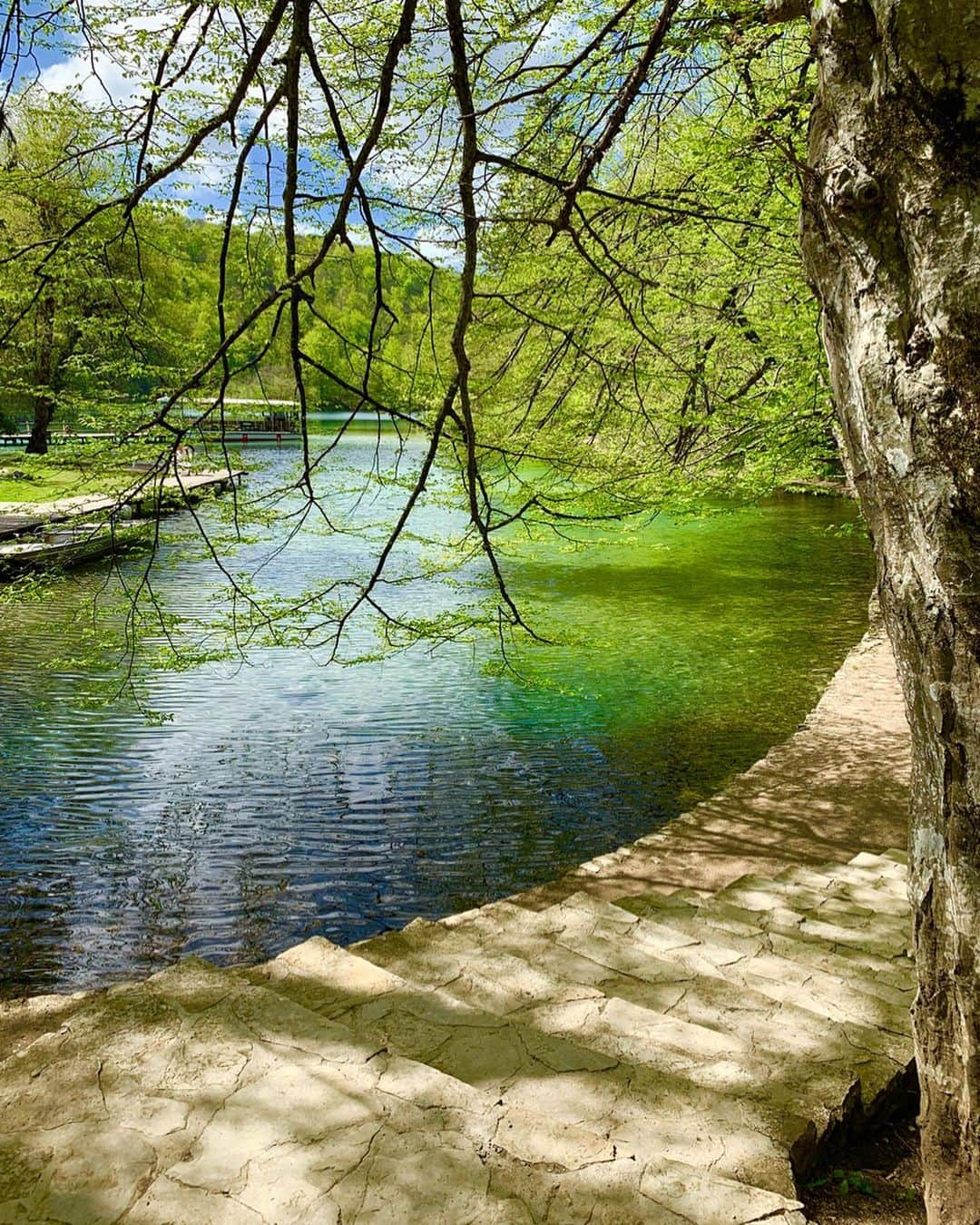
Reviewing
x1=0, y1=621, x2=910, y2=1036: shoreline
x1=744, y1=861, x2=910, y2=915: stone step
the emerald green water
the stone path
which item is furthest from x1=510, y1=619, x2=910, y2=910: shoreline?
the stone path

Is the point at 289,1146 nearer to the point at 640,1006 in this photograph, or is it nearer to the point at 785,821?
the point at 640,1006

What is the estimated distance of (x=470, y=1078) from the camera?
2129 millimetres

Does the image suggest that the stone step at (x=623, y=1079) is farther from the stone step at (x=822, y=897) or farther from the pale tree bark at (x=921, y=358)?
the stone step at (x=822, y=897)

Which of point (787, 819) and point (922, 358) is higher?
point (922, 358)

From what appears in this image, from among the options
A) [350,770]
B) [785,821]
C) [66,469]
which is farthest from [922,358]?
[350,770]

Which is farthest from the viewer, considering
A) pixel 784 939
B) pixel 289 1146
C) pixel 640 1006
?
pixel 784 939

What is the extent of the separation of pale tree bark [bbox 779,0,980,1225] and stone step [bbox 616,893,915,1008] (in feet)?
4.15

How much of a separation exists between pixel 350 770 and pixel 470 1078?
458 cm

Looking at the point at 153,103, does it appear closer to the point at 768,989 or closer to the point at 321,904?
the point at 768,989

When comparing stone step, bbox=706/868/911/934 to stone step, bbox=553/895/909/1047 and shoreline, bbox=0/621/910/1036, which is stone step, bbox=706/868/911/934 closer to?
stone step, bbox=553/895/909/1047

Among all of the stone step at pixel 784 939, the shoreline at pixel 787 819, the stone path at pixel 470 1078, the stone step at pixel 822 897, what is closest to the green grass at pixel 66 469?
the stone path at pixel 470 1078

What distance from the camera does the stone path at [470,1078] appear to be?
1.61 metres

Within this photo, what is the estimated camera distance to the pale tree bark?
1.26 metres

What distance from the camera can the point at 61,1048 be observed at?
2113 mm
